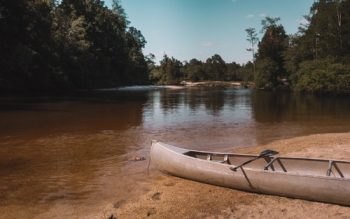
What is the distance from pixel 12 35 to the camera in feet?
161

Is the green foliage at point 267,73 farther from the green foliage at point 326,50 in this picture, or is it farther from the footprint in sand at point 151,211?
the footprint in sand at point 151,211

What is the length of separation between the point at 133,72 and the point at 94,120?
85050 mm

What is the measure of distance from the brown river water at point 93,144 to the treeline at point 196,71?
11037 centimetres

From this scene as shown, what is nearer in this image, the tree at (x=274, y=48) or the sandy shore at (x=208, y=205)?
the sandy shore at (x=208, y=205)

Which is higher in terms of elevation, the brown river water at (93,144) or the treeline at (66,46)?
the treeline at (66,46)

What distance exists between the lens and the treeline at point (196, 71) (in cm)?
14388

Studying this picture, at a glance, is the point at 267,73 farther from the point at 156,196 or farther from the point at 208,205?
the point at 208,205

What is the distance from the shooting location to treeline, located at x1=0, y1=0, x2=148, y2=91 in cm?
4816

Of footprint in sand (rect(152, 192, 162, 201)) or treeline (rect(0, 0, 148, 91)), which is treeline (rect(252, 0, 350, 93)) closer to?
treeline (rect(0, 0, 148, 91))

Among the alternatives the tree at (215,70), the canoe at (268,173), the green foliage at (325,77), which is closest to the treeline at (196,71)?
the tree at (215,70)

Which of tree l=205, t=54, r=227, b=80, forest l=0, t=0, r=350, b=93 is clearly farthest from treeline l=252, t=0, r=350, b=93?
tree l=205, t=54, r=227, b=80

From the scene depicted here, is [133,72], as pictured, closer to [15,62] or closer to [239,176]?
[15,62]

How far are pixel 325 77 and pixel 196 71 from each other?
290 ft

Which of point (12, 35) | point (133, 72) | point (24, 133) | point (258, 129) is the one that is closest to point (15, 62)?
point (12, 35)
